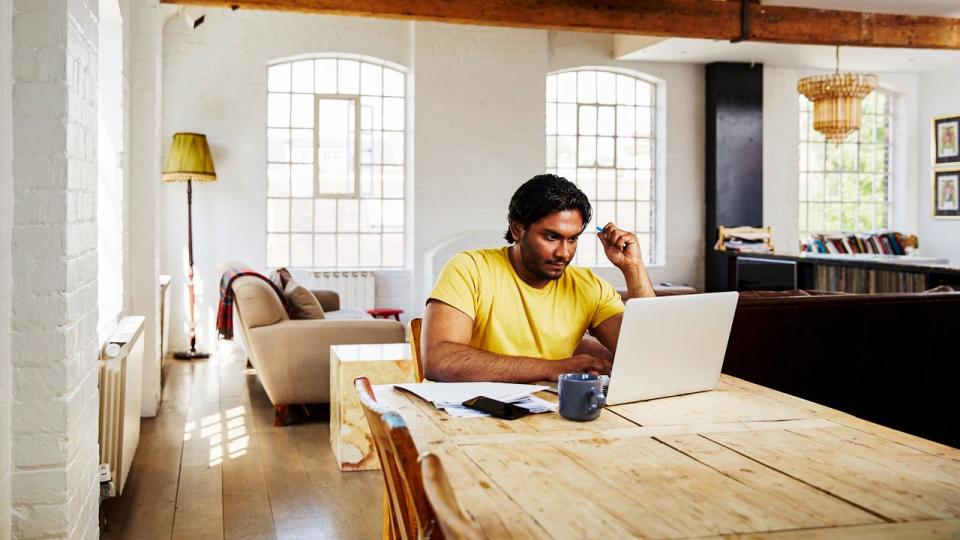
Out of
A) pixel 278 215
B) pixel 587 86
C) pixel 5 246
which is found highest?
pixel 587 86

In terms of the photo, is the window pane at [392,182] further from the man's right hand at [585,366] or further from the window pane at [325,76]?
the man's right hand at [585,366]

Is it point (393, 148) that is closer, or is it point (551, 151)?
point (393, 148)

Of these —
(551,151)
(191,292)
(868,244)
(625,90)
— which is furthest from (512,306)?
(868,244)

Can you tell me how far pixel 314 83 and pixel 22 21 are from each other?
6.49m

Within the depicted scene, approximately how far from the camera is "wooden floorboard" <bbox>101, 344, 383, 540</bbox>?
3.29 metres

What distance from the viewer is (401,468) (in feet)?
3.90

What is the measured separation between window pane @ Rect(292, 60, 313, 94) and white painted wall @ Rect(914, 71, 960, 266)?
6.96 m

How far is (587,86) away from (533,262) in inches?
283

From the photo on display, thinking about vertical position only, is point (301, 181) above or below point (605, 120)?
below

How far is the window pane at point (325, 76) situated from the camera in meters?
8.52

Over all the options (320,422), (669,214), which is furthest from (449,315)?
(669,214)

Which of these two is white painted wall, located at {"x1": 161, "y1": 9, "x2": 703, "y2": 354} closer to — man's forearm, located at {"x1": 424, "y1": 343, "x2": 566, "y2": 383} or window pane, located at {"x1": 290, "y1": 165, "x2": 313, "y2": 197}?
window pane, located at {"x1": 290, "y1": 165, "x2": 313, "y2": 197}

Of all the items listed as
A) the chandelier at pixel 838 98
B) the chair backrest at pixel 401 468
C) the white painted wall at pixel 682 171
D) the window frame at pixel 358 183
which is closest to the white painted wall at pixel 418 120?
the white painted wall at pixel 682 171

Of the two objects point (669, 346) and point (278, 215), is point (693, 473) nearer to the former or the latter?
point (669, 346)
